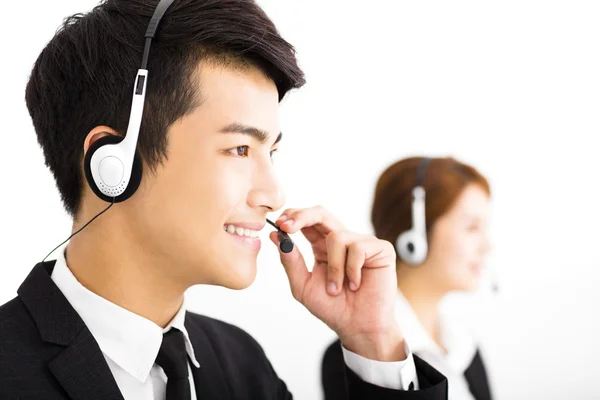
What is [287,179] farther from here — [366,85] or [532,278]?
[532,278]

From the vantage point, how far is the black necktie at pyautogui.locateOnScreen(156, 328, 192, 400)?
4.31 ft

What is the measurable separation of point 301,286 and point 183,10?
0.68 metres

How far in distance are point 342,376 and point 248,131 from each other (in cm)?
67

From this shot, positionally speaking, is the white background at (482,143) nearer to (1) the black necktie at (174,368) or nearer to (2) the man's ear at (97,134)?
(1) the black necktie at (174,368)

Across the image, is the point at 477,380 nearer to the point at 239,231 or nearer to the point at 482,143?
the point at 482,143

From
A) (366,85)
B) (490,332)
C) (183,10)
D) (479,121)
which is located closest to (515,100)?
(479,121)

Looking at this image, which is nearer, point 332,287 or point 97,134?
point 97,134

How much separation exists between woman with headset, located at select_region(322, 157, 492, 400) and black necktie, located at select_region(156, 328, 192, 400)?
1.23 metres

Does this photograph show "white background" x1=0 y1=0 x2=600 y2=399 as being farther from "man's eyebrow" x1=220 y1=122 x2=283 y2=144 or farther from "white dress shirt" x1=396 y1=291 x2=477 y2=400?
"man's eyebrow" x1=220 y1=122 x2=283 y2=144

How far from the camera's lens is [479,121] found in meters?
3.20

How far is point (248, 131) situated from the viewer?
1.26m

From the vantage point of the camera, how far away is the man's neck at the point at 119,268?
1.28m

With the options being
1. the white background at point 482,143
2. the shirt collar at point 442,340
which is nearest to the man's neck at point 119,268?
the shirt collar at point 442,340

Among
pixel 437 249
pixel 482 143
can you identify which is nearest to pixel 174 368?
pixel 437 249
